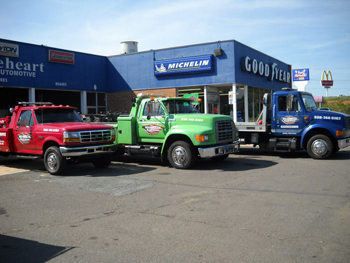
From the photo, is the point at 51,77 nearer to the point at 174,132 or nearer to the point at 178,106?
the point at 178,106

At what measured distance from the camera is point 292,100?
1333cm

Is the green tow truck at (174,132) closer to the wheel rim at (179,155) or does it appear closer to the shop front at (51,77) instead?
the wheel rim at (179,155)

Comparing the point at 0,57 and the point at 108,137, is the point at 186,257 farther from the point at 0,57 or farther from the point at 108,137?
the point at 0,57

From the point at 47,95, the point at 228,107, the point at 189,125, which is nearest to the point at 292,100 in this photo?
the point at 189,125

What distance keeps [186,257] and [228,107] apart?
21.8m

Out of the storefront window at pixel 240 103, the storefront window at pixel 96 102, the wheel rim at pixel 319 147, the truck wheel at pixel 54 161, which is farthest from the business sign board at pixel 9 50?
the wheel rim at pixel 319 147

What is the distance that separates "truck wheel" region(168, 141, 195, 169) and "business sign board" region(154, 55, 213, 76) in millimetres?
13330

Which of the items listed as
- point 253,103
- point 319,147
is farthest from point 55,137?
point 253,103

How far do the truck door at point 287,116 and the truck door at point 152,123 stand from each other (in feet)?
15.6

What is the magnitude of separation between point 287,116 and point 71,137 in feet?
26.2

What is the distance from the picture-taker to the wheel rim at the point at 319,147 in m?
12.4

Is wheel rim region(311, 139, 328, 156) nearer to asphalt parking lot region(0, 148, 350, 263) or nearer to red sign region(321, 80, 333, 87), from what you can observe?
asphalt parking lot region(0, 148, 350, 263)

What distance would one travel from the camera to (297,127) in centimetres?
1316

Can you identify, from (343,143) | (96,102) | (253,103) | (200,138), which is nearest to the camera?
(200,138)
